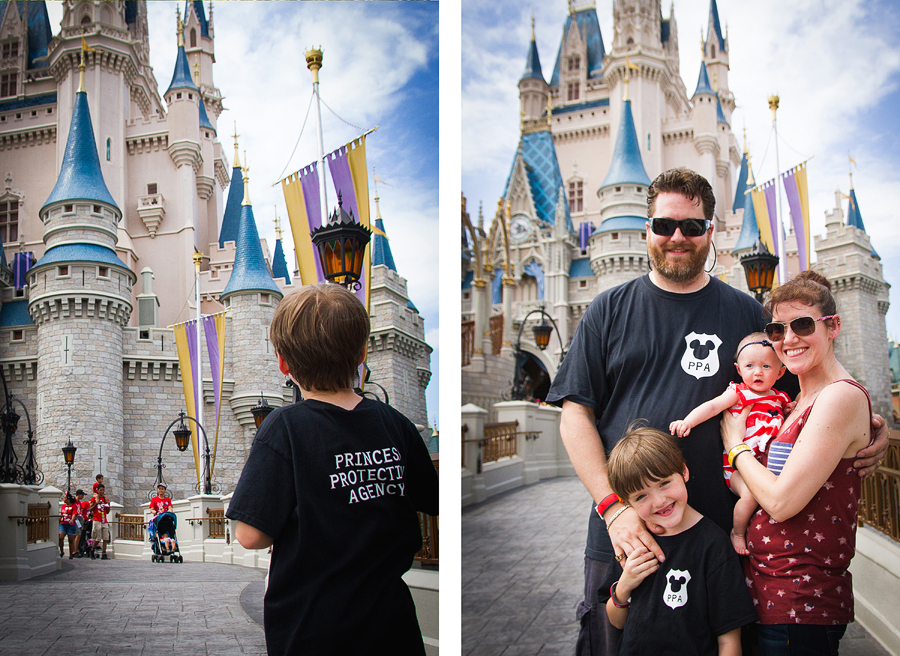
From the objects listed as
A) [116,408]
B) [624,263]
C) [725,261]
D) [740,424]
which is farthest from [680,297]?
[116,408]

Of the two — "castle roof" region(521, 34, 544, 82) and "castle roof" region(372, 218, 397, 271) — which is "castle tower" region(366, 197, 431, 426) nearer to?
"castle roof" region(372, 218, 397, 271)

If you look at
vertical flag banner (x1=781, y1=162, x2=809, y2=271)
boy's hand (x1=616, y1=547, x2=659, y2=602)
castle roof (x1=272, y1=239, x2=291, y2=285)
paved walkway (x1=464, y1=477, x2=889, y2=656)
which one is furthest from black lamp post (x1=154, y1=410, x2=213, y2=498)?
vertical flag banner (x1=781, y1=162, x2=809, y2=271)

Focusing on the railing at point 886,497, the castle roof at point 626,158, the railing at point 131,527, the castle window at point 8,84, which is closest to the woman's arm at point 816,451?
the railing at point 886,497

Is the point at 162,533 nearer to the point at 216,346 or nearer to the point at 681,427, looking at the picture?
the point at 216,346

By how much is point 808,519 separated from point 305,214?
204 cm

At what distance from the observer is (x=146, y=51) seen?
298 cm

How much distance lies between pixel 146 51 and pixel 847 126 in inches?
108

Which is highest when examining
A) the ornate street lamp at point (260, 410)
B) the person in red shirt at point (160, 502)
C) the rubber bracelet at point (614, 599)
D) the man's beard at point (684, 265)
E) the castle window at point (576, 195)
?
the castle window at point (576, 195)

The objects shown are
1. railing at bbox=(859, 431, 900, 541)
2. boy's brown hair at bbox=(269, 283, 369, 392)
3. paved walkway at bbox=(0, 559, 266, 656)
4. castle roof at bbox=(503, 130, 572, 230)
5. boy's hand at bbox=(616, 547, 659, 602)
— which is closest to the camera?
boy's hand at bbox=(616, 547, 659, 602)

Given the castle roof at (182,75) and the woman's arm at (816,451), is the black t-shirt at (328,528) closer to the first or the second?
the woman's arm at (816,451)

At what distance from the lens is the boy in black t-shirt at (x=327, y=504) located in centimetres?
207

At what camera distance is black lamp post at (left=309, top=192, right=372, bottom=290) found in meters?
2.69

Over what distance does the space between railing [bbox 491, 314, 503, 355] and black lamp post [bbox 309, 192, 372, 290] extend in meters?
0.88

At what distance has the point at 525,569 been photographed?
10.3 ft
